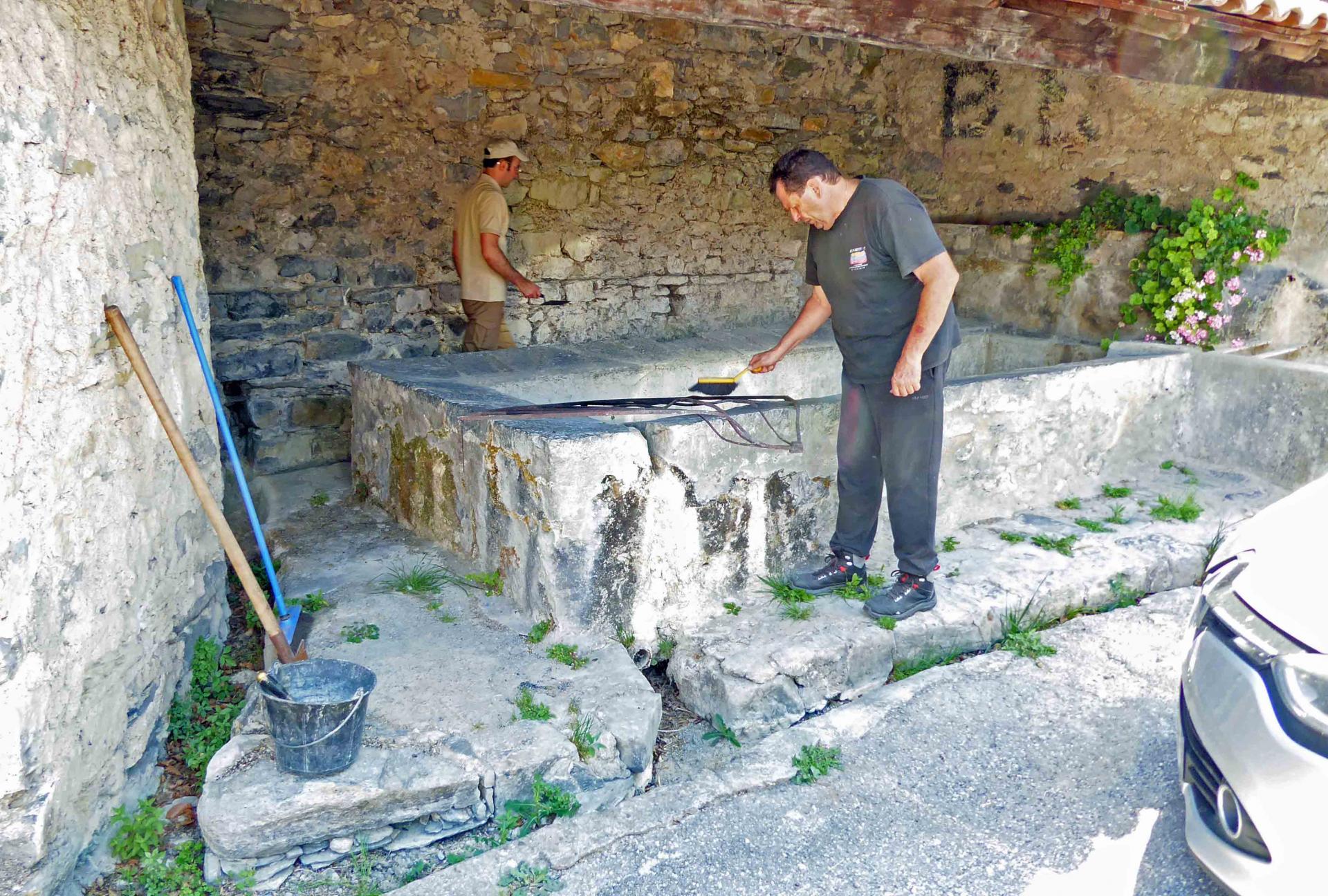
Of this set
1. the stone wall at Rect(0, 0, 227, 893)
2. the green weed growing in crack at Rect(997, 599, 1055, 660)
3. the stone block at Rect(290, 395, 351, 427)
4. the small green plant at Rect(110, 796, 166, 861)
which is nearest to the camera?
the stone wall at Rect(0, 0, 227, 893)

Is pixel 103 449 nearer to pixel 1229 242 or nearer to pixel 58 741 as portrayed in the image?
pixel 58 741

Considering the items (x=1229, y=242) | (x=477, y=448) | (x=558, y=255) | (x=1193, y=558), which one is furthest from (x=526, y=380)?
(x=1229, y=242)

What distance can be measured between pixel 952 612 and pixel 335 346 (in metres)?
3.62

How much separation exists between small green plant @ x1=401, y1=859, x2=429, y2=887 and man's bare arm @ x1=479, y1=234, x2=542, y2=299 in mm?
3322

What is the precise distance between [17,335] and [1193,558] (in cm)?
410

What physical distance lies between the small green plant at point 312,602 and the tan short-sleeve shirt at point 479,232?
7.87ft

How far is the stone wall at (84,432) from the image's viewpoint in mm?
1996

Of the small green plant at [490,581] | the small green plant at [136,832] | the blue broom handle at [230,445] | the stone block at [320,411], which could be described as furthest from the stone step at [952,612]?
the stone block at [320,411]

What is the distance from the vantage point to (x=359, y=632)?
307cm

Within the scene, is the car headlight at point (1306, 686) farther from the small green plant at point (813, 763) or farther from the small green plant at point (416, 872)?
the small green plant at point (416, 872)

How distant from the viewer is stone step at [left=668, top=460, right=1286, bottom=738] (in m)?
3.05

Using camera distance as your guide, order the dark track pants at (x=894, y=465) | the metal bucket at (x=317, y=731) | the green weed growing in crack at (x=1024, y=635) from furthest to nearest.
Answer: the green weed growing in crack at (x=1024, y=635), the dark track pants at (x=894, y=465), the metal bucket at (x=317, y=731)

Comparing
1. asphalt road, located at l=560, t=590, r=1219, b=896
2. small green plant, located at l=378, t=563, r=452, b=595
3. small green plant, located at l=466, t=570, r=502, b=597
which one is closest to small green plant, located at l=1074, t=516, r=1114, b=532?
asphalt road, located at l=560, t=590, r=1219, b=896

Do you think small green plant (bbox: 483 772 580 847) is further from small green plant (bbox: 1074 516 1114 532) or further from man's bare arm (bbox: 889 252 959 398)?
small green plant (bbox: 1074 516 1114 532)
